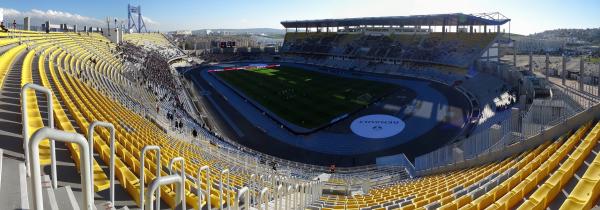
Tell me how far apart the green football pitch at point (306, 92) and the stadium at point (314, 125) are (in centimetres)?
31

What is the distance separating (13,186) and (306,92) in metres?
37.4

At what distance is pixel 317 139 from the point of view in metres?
25.5

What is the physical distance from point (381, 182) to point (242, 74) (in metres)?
43.3

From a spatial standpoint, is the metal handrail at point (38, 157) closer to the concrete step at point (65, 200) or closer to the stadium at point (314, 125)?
the stadium at point (314, 125)

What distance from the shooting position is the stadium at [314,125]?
5.35 metres

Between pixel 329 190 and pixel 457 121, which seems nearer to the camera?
pixel 329 190

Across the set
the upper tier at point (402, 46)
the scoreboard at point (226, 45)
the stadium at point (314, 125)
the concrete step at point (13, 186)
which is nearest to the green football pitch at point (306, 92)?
the stadium at point (314, 125)

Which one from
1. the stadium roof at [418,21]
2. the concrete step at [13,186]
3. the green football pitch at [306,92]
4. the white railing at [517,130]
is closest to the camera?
the concrete step at [13,186]

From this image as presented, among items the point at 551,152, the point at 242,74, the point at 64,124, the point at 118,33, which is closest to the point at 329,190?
the point at 551,152

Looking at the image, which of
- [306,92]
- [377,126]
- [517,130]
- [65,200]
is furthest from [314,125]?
[65,200]

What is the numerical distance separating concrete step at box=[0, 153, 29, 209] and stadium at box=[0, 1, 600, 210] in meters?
0.02

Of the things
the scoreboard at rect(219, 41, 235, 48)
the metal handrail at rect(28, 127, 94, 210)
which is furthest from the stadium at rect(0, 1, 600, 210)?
the scoreboard at rect(219, 41, 235, 48)

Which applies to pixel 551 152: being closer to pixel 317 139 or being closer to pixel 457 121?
pixel 317 139

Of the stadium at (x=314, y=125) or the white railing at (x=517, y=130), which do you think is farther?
the white railing at (x=517, y=130)
